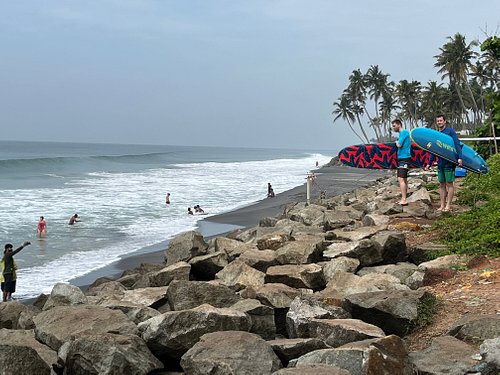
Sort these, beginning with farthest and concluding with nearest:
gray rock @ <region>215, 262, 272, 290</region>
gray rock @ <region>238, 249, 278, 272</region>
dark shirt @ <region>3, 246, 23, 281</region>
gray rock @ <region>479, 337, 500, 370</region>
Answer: dark shirt @ <region>3, 246, 23, 281</region> → gray rock @ <region>238, 249, 278, 272</region> → gray rock @ <region>215, 262, 272, 290</region> → gray rock @ <region>479, 337, 500, 370</region>

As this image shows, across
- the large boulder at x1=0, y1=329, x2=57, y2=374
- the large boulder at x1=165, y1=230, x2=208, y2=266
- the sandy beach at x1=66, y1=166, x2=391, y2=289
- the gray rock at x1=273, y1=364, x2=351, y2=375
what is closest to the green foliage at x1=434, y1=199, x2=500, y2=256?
the gray rock at x1=273, y1=364, x2=351, y2=375

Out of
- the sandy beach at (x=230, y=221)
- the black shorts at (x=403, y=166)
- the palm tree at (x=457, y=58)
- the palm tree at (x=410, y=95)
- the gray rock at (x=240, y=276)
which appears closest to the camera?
the gray rock at (x=240, y=276)

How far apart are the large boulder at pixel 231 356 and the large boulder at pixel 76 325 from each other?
0.91 m

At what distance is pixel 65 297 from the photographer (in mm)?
6664

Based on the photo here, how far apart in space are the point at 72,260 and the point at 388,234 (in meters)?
10.8

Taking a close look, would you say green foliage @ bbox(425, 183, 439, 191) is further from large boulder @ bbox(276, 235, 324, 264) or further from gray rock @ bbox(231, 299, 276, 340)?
gray rock @ bbox(231, 299, 276, 340)

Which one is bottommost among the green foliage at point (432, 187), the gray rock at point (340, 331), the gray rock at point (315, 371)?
the gray rock at point (340, 331)

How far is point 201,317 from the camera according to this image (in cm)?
447

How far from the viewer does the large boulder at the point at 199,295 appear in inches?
218

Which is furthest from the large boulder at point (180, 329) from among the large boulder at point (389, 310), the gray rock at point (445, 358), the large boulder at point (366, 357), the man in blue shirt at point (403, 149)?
the man in blue shirt at point (403, 149)

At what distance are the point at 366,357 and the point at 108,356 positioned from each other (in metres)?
1.79

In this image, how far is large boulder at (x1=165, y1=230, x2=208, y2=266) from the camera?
993cm

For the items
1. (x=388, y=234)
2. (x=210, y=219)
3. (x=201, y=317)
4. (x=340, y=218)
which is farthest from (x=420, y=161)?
(x=210, y=219)

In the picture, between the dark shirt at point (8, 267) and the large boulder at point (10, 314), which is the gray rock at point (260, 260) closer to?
the large boulder at point (10, 314)
